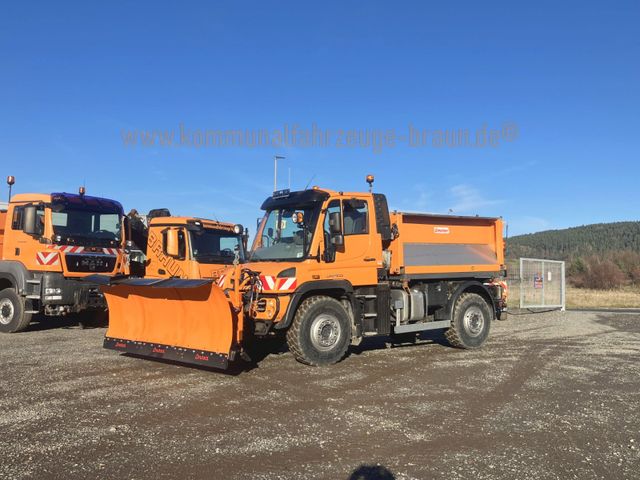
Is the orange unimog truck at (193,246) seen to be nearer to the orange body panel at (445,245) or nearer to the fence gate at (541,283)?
the orange body panel at (445,245)

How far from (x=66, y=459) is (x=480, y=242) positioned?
859cm

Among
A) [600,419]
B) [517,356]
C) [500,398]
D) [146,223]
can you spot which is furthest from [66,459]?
[146,223]

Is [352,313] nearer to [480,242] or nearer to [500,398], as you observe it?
[500,398]

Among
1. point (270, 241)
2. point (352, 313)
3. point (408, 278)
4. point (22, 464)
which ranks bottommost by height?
point (22, 464)

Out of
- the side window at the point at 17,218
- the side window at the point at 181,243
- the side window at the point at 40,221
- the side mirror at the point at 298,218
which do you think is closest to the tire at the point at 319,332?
the side mirror at the point at 298,218

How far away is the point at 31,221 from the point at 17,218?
72cm

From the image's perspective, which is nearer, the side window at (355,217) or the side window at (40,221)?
the side window at (355,217)

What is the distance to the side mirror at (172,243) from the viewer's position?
11.9 m

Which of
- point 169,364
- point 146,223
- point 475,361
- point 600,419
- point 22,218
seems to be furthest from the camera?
point 146,223

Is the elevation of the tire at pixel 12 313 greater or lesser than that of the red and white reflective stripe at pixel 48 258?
lesser

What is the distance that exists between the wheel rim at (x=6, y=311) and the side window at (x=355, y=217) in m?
8.12

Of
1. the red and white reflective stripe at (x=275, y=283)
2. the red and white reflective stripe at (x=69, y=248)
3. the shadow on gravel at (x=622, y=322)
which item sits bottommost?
the shadow on gravel at (x=622, y=322)

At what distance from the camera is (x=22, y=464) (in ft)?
14.2

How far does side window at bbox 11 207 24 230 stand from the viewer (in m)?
11.9
